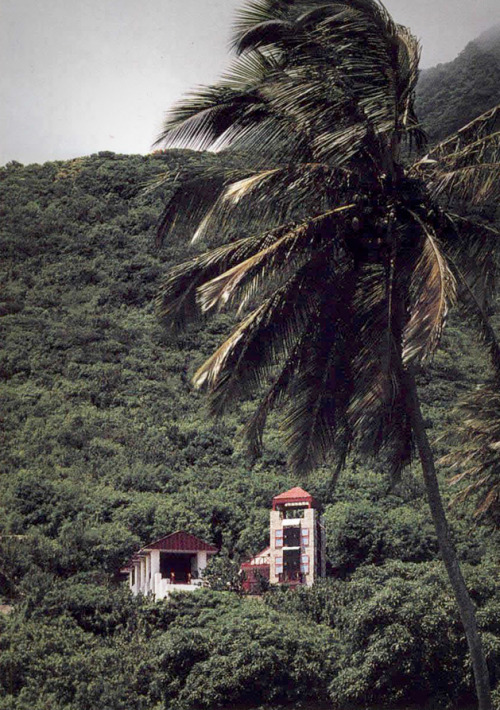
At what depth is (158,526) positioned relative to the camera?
4000cm

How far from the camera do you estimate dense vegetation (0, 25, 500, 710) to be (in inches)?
961

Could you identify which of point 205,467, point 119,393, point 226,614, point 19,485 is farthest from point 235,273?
point 119,393

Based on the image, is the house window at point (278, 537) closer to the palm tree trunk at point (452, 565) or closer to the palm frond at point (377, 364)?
the palm frond at point (377, 364)

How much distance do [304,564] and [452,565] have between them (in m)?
23.2

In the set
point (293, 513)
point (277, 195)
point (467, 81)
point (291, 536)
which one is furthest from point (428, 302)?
point (467, 81)

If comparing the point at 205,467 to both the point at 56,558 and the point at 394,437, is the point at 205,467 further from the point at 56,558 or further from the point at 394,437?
the point at 394,437

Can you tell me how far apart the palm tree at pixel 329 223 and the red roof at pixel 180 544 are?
2286 cm

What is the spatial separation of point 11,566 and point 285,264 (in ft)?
84.0

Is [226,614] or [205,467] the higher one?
[205,467]

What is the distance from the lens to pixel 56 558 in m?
36.0

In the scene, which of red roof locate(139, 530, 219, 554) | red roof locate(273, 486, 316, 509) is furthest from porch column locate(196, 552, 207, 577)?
red roof locate(273, 486, 316, 509)

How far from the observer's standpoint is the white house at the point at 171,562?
1345 inches

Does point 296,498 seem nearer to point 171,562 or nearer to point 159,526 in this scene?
point 171,562

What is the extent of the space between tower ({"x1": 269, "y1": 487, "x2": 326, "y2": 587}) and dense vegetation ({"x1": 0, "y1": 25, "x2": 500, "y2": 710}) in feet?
3.58
